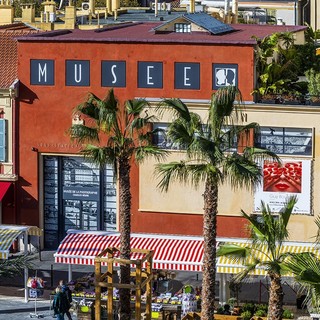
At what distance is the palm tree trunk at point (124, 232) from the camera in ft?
185

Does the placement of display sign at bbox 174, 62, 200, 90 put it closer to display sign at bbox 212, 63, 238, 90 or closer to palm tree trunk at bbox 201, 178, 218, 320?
display sign at bbox 212, 63, 238, 90

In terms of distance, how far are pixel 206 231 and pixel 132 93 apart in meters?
17.0

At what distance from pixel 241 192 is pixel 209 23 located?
392 inches

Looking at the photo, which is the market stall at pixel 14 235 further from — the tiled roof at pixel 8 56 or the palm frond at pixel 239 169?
the palm frond at pixel 239 169

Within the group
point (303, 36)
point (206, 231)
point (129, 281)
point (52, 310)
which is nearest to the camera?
point (206, 231)

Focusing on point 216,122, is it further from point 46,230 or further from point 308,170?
point 46,230

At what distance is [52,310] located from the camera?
200ft

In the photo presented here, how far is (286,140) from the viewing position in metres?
65.7

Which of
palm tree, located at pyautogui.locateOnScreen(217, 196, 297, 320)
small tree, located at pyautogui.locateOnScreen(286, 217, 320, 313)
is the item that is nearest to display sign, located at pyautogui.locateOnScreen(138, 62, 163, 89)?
palm tree, located at pyautogui.locateOnScreen(217, 196, 297, 320)

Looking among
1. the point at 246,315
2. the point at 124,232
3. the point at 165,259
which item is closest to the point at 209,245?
the point at 124,232

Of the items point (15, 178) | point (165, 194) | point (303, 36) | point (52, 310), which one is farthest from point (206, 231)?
point (303, 36)

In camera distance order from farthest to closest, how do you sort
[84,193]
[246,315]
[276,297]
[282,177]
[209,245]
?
[84,193]
[282,177]
[246,315]
[209,245]
[276,297]

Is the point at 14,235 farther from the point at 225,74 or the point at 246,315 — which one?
the point at 225,74

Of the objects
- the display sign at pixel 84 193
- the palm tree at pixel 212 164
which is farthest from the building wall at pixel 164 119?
the palm tree at pixel 212 164
